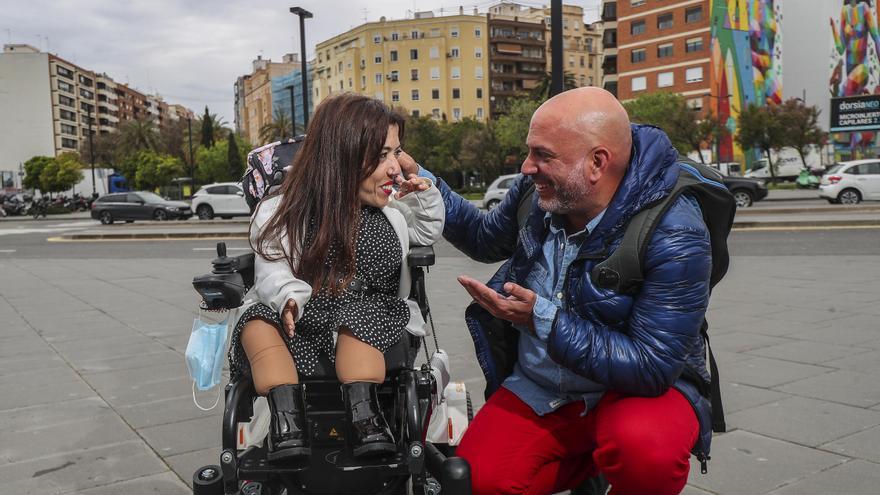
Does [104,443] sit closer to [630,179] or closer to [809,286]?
[630,179]

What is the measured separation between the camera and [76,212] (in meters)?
52.6

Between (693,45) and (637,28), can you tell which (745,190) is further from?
(637,28)

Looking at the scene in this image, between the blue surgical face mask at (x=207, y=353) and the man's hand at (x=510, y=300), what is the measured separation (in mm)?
997

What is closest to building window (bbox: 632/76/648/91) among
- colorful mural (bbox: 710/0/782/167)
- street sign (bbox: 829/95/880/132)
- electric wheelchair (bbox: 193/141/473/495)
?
colorful mural (bbox: 710/0/782/167)

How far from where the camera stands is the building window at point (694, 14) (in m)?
69.8

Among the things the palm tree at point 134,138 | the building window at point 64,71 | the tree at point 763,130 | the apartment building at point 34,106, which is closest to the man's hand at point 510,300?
the tree at point 763,130

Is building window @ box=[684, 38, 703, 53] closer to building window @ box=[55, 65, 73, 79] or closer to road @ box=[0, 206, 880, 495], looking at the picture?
road @ box=[0, 206, 880, 495]

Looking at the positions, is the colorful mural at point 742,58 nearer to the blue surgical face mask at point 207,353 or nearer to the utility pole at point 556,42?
the utility pole at point 556,42

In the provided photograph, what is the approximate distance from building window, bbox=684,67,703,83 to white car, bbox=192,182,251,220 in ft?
174

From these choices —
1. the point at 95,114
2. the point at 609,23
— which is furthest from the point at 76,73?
the point at 609,23

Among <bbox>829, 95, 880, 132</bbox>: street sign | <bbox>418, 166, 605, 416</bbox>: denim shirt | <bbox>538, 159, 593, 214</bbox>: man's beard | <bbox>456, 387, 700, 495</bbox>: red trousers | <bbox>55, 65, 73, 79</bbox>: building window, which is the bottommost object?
<bbox>456, 387, 700, 495</bbox>: red trousers

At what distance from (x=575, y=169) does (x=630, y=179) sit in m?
0.17

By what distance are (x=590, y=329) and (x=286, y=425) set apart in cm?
93

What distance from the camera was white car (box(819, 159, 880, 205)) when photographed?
24047 millimetres
